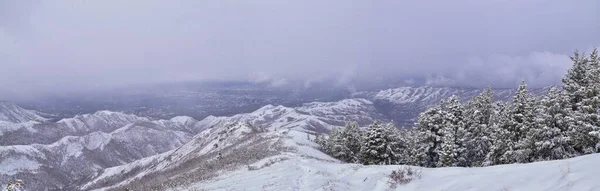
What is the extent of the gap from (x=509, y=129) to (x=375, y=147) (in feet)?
53.4

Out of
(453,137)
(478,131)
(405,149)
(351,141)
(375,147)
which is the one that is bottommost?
(405,149)

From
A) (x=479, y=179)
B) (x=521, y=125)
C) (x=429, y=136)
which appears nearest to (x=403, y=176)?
(x=479, y=179)

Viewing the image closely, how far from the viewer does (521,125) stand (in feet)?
116

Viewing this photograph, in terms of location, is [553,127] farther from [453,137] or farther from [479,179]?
[479,179]

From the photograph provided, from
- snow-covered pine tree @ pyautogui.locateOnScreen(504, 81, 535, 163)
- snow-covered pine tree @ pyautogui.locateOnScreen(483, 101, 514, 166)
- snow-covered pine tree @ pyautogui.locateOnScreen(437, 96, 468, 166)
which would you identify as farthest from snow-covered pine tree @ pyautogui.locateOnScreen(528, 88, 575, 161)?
snow-covered pine tree @ pyautogui.locateOnScreen(437, 96, 468, 166)

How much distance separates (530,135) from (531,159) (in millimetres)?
2143

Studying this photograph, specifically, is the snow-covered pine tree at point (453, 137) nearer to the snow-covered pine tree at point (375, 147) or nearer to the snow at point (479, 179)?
the snow-covered pine tree at point (375, 147)

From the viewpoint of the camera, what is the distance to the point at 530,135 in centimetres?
3353

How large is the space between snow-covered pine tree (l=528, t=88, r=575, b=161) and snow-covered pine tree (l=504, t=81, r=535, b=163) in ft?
3.50

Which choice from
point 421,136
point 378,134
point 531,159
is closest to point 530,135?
point 531,159

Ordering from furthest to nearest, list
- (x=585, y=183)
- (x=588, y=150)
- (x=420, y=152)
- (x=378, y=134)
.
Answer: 1. (x=378, y=134)
2. (x=420, y=152)
3. (x=588, y=150)
4. (x=585, y=183)

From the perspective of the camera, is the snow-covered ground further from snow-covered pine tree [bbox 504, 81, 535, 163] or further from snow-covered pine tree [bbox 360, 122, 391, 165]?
snow-covered pine tree [bbox 360, 122, 391, 165]

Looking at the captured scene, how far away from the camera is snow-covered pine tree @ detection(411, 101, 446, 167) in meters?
41.9

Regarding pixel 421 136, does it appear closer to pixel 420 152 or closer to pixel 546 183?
pixel 420 152
